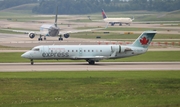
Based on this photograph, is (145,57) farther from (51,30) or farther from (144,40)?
(51,30)

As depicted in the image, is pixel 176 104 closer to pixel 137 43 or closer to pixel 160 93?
pixel 160 93

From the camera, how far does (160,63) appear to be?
180 ft

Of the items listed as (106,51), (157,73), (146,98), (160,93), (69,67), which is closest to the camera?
(146,98)

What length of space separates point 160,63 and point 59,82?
19.6 metres

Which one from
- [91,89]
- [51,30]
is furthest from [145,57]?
[51,30]

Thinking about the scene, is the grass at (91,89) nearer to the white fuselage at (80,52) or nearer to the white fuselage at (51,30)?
the white fuselage at (80,52)

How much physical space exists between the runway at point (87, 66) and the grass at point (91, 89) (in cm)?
371

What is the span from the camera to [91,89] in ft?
117

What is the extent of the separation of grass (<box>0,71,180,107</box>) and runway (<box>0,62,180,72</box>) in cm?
371

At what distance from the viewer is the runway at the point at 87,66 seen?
48594mm

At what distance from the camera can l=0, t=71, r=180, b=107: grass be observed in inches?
1200

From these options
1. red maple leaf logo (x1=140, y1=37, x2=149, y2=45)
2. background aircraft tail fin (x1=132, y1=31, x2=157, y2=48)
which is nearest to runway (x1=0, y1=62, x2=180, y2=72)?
background aircraft tail fin (x1=132, y1=31, x2=157, y2=48)

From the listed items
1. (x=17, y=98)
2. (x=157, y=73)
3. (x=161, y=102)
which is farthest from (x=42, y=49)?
(x=161, y=102)

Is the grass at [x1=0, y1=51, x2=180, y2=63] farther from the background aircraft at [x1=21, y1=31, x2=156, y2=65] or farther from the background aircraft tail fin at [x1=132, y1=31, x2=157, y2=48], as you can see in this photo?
the background aircraft at [x1=21, y1=31, x2=156, y2=65]
